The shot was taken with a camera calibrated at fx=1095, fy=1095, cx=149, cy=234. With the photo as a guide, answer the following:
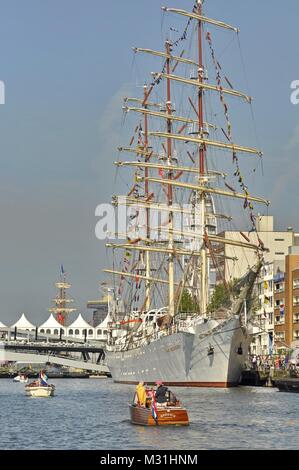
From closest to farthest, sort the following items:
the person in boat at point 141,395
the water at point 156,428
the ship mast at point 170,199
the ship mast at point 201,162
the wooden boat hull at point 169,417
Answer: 1. the water at point 156,428
2. the wooden boat hull at point 169,417
3. the person in boat at point 141,395
4. the ship mast at point 201,162
5. the ship mast at point 170,199

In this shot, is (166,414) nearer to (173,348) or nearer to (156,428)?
(156,428)

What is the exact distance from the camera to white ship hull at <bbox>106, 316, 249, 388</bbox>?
398 ft

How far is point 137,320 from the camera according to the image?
161875 mm

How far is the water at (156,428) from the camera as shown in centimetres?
6006

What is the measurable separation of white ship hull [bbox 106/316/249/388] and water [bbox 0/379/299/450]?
1657 cm

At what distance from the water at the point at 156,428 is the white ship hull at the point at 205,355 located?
16566 mm

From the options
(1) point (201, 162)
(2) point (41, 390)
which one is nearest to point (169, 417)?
(2) point (41, 390)

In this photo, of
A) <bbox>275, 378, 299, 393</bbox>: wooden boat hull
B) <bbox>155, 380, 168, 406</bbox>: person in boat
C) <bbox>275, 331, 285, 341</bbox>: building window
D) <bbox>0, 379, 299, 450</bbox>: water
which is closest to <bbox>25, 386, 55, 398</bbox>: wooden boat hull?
<bbox>0, 379, 299, 450</bbox>: water

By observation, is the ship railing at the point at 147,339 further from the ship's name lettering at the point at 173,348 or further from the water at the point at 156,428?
the water at the point at 156,428

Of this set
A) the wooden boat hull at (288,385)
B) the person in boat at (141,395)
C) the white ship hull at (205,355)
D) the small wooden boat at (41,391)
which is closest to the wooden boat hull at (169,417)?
the person in boat at (141,395)

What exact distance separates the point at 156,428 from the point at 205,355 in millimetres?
56708
